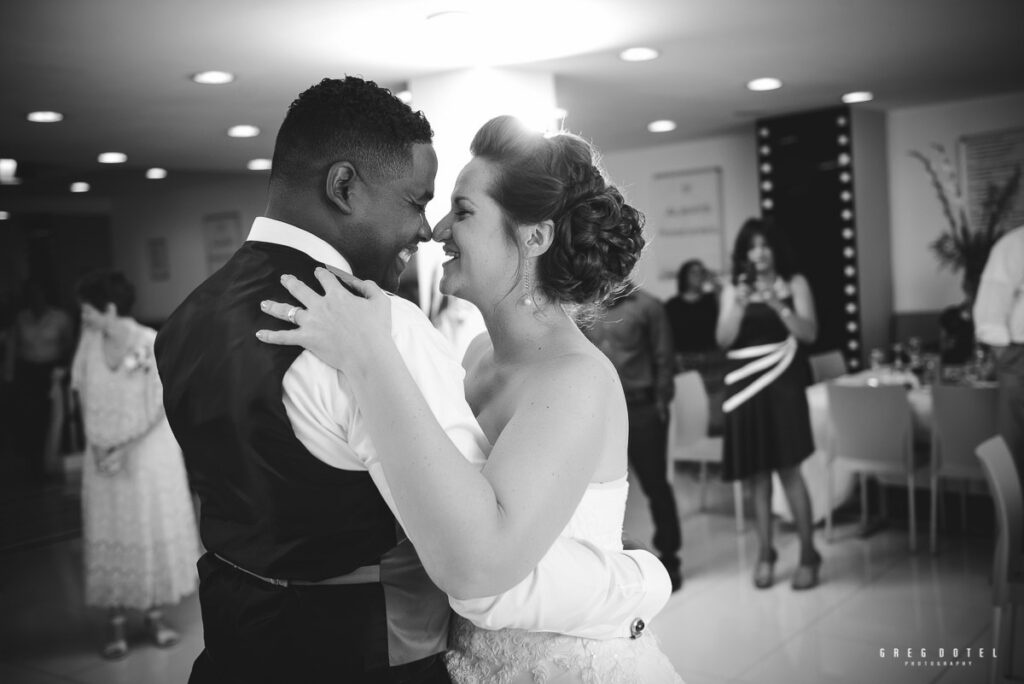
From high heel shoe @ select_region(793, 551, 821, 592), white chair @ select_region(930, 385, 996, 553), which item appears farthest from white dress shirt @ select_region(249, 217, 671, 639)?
white chair @ select_region(930, 385, 996, 553)

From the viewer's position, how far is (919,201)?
877 centimetres

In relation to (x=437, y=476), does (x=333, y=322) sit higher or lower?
higher

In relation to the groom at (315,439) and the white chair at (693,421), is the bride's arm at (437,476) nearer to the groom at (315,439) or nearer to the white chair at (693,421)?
the groom at (315,439)

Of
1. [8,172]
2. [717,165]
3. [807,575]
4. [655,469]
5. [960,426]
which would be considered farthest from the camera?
[717,165]

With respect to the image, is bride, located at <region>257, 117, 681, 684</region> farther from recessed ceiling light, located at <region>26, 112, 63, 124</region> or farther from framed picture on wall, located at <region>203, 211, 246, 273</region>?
framed picture on wall, located at <region>203, 211, 246, 273</region>

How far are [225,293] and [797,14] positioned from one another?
4196mm

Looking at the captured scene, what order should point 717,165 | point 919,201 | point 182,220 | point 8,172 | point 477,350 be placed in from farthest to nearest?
point 182,220
point 717,165
point 919,201
point 8,172
point 477,350

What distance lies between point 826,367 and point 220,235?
7036 mm

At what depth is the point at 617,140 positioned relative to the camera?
9734 millimetres

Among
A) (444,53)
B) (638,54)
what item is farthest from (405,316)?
(638,54)

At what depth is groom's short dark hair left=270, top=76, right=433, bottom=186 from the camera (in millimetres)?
1329

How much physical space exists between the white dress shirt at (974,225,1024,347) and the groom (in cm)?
367

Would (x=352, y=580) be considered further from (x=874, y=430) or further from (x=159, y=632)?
(x=874, y=430)

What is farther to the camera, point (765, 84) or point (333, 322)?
point (765, 84)
